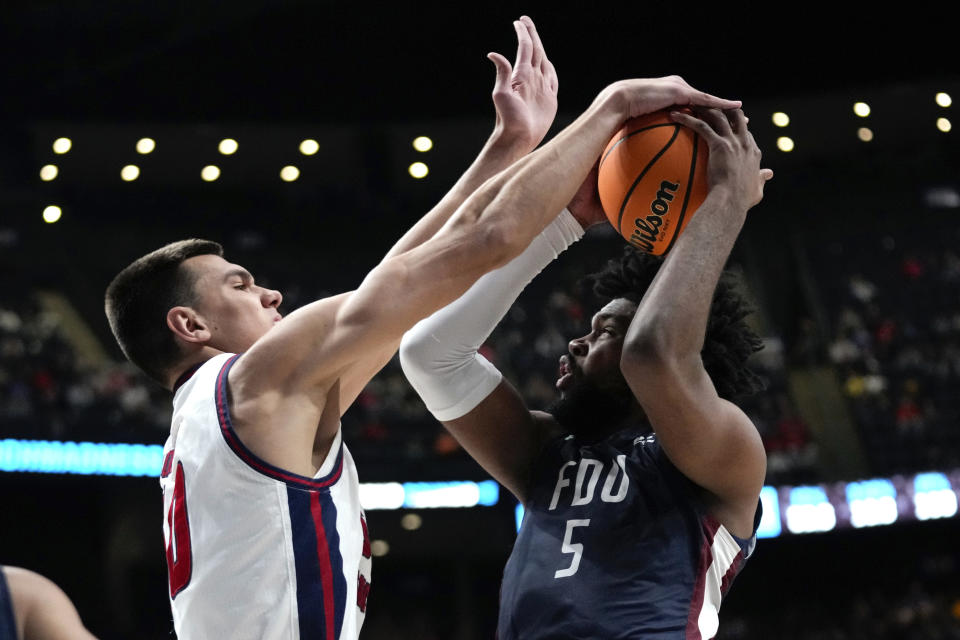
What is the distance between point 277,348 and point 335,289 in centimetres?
1644

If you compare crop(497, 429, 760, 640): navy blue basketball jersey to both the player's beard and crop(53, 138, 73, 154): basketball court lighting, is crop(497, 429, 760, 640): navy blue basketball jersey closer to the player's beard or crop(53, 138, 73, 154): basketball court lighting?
the player's beard

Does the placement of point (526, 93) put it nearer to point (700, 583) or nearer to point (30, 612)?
point (700, 583)

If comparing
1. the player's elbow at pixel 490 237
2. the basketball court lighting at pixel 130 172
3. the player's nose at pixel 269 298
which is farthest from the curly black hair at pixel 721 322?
the basketball court lighting at pixel 130 172

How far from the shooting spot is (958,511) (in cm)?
1358

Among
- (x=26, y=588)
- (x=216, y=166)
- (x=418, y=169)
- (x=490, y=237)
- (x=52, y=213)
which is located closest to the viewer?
(x=490, y=237)

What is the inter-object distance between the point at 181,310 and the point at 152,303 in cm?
9

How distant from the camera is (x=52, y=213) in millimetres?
16969

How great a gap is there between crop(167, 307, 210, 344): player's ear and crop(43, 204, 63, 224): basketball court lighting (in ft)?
50.2

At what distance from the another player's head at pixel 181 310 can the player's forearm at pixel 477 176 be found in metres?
0.41

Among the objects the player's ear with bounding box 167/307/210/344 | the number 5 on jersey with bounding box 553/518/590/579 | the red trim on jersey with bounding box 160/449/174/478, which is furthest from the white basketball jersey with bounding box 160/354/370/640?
the number 5 on jersey with bounding box 553/518/590/579

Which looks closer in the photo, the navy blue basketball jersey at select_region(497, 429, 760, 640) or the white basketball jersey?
the white basketball jersey

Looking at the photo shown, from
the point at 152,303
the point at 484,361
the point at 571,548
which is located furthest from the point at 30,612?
the point at 571,548

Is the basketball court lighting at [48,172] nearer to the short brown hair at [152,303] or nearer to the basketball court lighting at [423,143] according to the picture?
the basketball court lighting at [423,143]

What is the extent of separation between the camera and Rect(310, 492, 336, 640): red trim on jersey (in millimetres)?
2309
